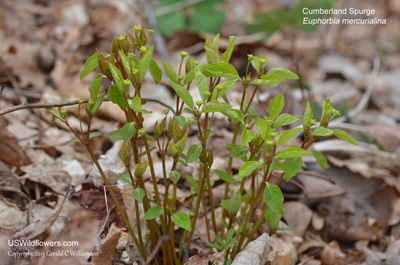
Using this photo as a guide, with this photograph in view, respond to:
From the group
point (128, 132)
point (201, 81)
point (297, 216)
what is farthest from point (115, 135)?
point (297, 216)

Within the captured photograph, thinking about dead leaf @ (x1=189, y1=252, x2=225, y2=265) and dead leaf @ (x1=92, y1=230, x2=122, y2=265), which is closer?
dead leaf @ (x1=92, y1=230, x2=122, y2=265)

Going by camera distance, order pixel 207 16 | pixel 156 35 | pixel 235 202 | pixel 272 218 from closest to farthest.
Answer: pixel 235 202 → pixel 272 218 → pixel 156 35 → pixel 207 16

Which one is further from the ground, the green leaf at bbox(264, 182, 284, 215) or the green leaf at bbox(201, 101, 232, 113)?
the green leaf at bbox(201, 101, 232, 113)

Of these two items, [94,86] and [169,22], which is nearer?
[94,86]

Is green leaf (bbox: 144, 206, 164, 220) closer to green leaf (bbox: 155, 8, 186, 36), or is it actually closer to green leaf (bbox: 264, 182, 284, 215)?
green leaf (bbox: 264, 182, 284, 215)

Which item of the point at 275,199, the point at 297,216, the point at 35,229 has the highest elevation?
the point at 275,199

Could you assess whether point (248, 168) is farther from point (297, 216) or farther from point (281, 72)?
point (297, 216)

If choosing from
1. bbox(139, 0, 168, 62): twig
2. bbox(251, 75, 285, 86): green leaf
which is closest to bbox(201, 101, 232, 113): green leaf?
bbox(251, 75, 285, 86): green leaf

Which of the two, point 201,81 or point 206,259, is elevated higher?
point 201,81

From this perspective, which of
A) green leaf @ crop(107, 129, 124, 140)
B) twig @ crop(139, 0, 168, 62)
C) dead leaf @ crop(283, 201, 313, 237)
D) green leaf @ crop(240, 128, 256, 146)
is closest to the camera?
green leaf @ crop(240, 128, 256, 146)
